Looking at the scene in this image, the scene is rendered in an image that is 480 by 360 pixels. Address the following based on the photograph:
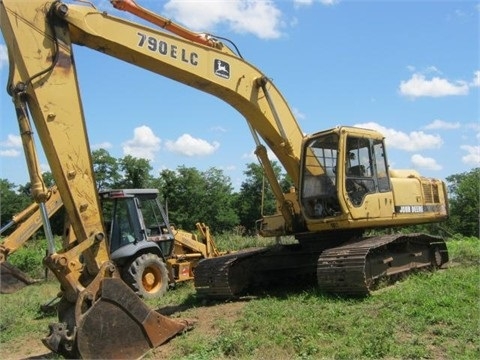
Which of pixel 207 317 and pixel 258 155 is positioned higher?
pixel 258 155

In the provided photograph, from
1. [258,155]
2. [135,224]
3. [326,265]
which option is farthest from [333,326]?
[135,224]

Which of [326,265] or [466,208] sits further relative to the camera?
[466,208]

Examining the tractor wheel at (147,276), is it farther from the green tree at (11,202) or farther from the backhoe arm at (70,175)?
the green tree at (11,202)

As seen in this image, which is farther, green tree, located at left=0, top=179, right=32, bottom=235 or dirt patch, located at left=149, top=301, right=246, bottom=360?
green tree, located at left=0, top=179, right=32, bottom=235

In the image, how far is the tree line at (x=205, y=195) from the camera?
169 feet

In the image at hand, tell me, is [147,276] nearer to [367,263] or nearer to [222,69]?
[367,263]

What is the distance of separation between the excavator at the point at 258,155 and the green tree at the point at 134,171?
142 feet

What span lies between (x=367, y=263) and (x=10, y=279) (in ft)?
28.7

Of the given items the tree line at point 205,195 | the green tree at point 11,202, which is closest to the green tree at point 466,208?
the tree line at point 205,195

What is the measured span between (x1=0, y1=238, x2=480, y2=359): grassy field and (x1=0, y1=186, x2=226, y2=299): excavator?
50.2 inches

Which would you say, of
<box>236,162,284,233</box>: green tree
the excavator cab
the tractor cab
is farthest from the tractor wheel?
<box>236,162,284,233</box>: green tree

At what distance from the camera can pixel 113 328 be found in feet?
19.8

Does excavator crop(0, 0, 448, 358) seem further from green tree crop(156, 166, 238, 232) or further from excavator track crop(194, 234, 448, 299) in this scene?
green tree crop(156, 166, 238, 232)

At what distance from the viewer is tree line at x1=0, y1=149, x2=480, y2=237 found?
51.6 metres
